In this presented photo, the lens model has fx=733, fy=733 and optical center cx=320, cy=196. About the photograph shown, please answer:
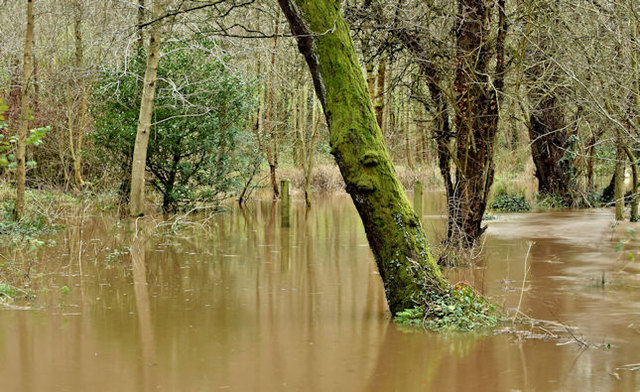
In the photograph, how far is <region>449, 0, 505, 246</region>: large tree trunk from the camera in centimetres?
1153

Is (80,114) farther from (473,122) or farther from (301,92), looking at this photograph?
(473,122)

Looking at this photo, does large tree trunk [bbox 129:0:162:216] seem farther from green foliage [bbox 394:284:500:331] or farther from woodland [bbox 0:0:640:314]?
green foliage [bbox 394:284:500:331]

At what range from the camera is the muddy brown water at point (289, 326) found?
5.91 metres

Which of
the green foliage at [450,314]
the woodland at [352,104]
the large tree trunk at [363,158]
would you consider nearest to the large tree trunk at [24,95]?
the woodland at [352,104]

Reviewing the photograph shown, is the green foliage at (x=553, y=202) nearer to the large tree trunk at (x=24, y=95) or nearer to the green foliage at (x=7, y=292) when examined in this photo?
the large tree trunk at (x=24, y=95)

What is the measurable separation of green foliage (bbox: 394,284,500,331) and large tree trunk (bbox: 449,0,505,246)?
3941 mm

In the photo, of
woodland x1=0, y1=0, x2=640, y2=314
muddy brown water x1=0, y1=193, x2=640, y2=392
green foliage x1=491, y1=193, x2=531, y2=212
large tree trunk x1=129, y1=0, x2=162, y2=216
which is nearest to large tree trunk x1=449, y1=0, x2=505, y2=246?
woodland x1=0, y1=0, x2=640, y2=314

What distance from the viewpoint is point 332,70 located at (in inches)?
297

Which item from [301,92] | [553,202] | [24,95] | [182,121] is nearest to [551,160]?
[553,202]

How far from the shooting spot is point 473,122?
38.4ft

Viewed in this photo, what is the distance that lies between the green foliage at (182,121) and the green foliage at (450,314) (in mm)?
11967

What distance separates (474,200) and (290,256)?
3684mm

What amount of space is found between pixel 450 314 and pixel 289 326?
1.71 metres

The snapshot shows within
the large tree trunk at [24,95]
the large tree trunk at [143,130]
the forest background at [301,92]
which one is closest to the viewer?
the forest background at [301,92]
